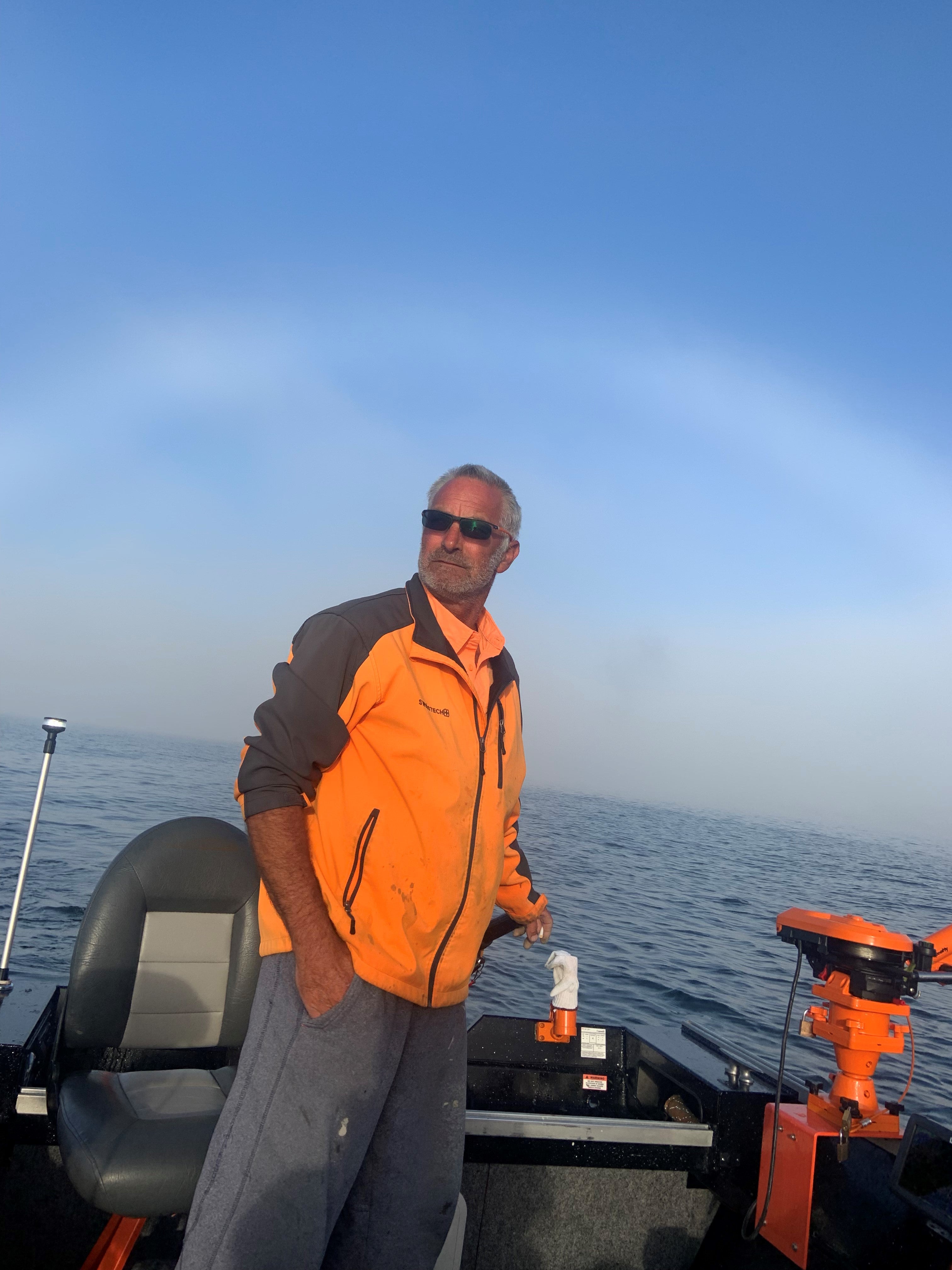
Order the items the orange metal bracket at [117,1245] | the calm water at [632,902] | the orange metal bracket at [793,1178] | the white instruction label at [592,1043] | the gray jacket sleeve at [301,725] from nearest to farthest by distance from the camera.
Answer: the gray jacket sleeve at [301,725] < the orange metal bracket at [117,1245] < the orange metal bracket at [793,1178] < the white instruction label at [592,1043] < the calm water at [632,902]

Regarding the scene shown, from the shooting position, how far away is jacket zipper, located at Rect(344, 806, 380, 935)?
1693 millimetres

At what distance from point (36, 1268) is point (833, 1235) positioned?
2434mm

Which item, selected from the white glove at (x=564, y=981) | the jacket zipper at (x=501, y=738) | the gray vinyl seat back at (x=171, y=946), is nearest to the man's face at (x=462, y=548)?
the jacket zipper at (x=501, y=738)

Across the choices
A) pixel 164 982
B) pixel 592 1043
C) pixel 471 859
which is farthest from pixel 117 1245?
pixel 592 1043

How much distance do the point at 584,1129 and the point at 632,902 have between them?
8.64 metres

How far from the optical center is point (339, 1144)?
64.1 inches

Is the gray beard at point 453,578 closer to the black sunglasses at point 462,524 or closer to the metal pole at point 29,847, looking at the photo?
the black sunglasses at point 462,524

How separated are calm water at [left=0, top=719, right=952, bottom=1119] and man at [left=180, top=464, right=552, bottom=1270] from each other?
3.88ft

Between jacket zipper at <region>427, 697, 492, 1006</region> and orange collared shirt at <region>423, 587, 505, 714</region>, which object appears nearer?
jacket zipper at <region>427, 697, 492, 1006</region>

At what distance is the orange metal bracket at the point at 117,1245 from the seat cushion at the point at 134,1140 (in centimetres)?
10

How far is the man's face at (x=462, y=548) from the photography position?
205 cm

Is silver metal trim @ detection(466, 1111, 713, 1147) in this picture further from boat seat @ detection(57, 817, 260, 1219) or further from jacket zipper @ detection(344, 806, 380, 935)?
jacket zipper @ detection(344, 806, 380, 935)

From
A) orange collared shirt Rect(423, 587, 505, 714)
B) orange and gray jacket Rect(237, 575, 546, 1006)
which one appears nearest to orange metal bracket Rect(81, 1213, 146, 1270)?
orange and gray jacket Rect(237, 575, 546, 1006)

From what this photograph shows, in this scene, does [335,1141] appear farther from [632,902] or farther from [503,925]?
[632,902]
